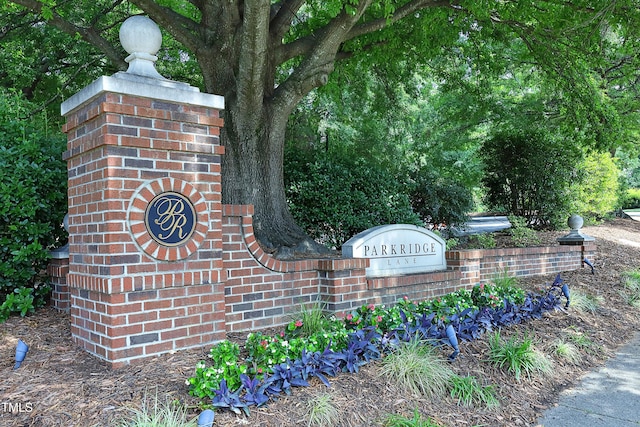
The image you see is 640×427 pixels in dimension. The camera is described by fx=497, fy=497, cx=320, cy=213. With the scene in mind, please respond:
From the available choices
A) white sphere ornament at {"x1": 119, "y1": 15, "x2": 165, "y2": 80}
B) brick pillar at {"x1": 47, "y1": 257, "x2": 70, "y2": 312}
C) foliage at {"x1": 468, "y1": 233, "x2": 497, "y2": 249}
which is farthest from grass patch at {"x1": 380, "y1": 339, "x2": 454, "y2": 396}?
foliage at {"x1": 468, "y1": 233, "x2": 497, "y2": 249}

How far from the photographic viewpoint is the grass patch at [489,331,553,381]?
4309 mm

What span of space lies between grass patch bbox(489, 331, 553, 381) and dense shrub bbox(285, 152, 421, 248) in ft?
13.5

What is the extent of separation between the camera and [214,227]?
4.02 metres

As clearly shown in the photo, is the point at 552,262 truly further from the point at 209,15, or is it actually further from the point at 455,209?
the point at 209,15

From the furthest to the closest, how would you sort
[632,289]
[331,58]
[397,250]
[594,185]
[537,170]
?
1. [594,185]
2. [537,170]
3. [632,289]
4. [331,58]
5. [397,250]

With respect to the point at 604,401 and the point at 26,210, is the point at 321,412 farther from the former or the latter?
the point at 26,210

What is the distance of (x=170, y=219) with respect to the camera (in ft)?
12.3

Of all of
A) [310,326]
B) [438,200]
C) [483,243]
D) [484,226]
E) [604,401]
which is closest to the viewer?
[604,401]

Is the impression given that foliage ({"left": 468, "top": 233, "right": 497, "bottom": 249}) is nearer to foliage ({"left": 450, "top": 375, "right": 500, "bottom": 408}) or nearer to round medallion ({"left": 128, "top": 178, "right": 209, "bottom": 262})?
foliage ({"left": 450, "top": 375, "right": 500, "bottom": 408})

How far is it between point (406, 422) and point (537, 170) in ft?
33.4

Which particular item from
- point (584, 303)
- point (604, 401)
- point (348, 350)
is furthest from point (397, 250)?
point (584, 303)

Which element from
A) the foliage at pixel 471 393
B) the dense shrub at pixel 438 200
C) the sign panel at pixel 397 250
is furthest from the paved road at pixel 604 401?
the dense shrub at pixel 438 200

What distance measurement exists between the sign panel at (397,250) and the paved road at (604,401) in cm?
203

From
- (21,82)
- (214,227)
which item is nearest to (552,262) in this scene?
(214,227)
